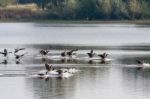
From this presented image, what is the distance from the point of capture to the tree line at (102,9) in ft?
438

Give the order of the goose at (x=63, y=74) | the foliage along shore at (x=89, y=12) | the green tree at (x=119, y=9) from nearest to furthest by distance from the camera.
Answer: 1. the goose at (x=63, y=74)
2. the green tree at (x=119, y=9)
3. the foliage along shore at (x=89, y=12)

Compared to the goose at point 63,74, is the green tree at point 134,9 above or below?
below

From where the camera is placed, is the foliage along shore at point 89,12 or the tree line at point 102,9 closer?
the tree line at point 102,9

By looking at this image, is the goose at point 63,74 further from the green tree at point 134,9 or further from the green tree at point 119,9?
the green tree at point 134,9

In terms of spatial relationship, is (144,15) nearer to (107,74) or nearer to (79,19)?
(79,19)

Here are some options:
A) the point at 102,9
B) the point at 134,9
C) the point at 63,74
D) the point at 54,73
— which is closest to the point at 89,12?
the point at 102,9

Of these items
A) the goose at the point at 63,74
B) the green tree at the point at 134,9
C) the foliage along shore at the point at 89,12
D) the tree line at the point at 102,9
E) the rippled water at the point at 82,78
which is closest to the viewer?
the rippled water at the point at 82,78

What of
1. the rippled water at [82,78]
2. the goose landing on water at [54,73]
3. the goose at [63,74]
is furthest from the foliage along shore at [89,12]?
the goose at [63,74]

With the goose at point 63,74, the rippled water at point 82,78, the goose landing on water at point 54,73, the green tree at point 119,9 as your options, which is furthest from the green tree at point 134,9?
the goose at point 63,74

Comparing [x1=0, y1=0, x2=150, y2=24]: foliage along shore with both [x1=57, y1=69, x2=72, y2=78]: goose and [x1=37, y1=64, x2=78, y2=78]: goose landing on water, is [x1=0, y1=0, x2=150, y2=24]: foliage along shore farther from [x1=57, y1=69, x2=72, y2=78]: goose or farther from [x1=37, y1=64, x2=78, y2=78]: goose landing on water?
[x1=57, y1=69, x2=72, y2=78]: goose

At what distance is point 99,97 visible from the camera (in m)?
39.4

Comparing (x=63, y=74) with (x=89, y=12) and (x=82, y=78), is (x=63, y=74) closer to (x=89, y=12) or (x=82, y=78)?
(x=82, y=78)

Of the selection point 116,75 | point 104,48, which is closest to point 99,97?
point 116,75

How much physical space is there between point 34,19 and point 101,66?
92.3m
